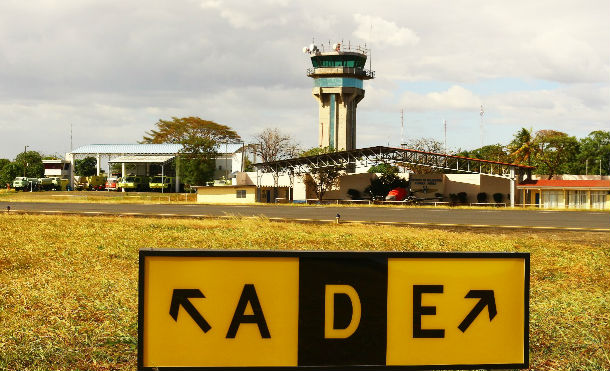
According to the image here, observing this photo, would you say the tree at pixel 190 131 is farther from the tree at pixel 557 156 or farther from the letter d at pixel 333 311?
the letter d at pixel 333 311

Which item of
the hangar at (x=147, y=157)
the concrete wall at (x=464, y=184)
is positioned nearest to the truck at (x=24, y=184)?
the hangar at (x=147, y=157)

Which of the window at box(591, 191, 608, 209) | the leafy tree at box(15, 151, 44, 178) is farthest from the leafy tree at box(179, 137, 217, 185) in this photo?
the window at box(591, 191, 608, 209)

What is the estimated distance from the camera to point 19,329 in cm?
695

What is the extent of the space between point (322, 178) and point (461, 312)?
232 feet

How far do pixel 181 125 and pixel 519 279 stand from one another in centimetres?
13774

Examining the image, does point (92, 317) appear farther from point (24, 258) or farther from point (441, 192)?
point (441, 192)

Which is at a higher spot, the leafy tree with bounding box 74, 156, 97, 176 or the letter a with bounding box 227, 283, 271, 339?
the leafy tree with bounding box 74, 156, 97, 176

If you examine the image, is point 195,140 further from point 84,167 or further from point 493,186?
point 493,186

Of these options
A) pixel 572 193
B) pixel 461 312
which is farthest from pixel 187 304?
pixel 572 193

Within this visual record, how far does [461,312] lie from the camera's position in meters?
2.46

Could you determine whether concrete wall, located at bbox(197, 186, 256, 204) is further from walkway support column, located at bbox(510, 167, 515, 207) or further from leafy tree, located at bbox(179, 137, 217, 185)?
walkway support column, located at bbox(510, 167, 515, 207)

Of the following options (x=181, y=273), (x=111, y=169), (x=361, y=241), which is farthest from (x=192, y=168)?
(x=181, y=273)

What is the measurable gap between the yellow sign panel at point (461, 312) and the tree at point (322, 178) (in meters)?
69.7

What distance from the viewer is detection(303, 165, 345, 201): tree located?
73.1 meters
